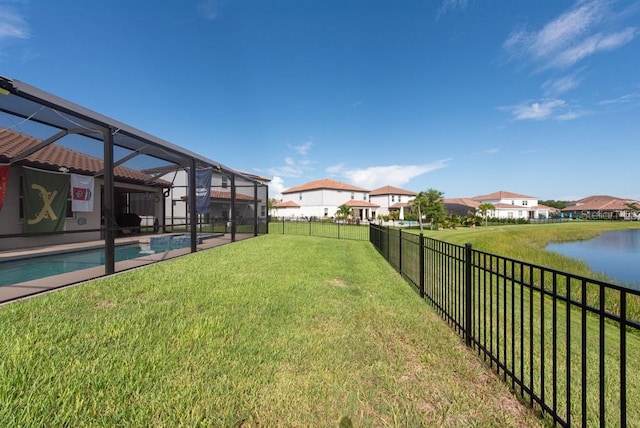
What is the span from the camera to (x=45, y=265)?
7.44 m

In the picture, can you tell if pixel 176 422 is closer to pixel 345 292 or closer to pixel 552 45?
pixel 345 292

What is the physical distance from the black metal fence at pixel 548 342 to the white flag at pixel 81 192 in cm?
964

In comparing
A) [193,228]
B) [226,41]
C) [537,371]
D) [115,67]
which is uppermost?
[226,41]

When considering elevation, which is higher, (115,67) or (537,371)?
(115,67)

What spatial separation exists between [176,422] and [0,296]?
4829 mm

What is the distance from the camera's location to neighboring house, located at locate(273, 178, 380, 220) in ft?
165

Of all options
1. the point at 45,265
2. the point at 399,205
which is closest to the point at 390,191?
the point at 399,205

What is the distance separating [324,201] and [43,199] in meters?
41.9

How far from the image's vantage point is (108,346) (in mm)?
2859

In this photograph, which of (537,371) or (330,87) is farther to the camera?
(330,87)

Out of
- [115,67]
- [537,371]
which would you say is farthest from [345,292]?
[115,67]

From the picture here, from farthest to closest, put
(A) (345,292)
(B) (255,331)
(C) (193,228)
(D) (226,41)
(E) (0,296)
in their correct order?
1. (D) (226,41)
2. (C) (193,228)
3. (A) (345,292)
4. (E) (0,296)
5. (B) (255,331)

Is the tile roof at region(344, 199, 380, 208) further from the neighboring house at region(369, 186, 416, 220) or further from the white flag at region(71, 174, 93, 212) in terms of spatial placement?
the white flag at region(71, 174, 93, 212)

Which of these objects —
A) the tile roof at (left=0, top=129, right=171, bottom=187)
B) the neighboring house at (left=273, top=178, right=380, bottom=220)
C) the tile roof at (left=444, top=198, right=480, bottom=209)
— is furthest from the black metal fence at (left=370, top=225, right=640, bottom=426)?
the tile roof at (left=444, top=198, right=480, bottom=209)
